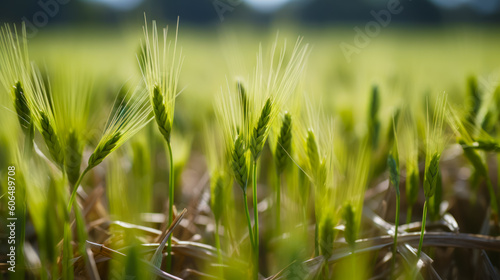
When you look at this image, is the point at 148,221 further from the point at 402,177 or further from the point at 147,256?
the point at 402,177

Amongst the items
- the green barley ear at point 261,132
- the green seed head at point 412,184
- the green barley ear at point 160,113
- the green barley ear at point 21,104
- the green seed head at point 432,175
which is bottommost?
the green seed head at point 412,184

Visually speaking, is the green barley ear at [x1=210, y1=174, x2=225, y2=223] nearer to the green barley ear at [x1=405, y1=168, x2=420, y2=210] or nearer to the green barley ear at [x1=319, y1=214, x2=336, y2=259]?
the green barley ear at [x1=319, y1=214, x2=336, y2=259]

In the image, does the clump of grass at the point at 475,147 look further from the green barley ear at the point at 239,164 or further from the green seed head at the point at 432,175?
the green barley ear at the point at 239,164

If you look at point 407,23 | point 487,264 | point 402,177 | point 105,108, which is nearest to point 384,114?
point 402,177

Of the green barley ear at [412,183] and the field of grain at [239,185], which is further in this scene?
the green barley ear at [412,183]

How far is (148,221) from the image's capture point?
87 cm

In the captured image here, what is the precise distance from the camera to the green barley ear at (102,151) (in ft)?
1.77

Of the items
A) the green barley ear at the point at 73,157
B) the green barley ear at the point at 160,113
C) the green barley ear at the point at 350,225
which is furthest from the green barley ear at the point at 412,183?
the green barley ear at the point at 73,157

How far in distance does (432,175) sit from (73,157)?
1.81ft

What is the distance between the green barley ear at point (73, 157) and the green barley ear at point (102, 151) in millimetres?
34

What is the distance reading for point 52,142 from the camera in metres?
0.53

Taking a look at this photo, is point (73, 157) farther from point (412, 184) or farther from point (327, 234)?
point (412, 184)

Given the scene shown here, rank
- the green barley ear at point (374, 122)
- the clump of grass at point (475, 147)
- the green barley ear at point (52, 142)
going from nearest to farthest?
1. the green barley ear at point (52, 142)
2. the clump of grass at point (475, 147)
3. the green barley ear at point (374, 122)

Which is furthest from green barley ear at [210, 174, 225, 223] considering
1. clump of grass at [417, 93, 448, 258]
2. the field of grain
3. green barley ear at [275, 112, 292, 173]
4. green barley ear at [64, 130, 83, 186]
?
clump of grass at [417, 93, 448, 258]
